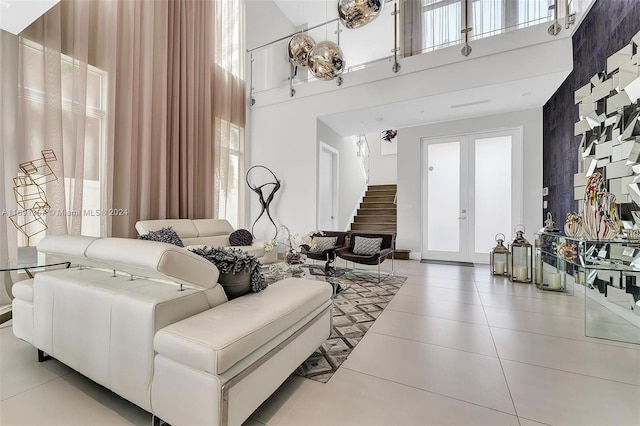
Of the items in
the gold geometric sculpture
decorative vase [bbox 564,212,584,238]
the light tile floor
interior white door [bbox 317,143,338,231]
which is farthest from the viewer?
interior white door [bbox 317,143,338,231]

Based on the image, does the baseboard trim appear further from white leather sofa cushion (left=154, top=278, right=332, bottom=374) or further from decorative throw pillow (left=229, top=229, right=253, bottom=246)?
white leather sofa cushion (left=154, top=278, right=332, bottom=374)

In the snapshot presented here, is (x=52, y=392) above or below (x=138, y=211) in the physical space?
below

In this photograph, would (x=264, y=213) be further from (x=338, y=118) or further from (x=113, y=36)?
(x=113, y=36)

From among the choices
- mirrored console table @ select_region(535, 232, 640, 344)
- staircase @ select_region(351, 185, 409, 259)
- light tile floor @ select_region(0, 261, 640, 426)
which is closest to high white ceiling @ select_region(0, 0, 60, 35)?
light tile floor @ select_region(0, 261, 640, 426)

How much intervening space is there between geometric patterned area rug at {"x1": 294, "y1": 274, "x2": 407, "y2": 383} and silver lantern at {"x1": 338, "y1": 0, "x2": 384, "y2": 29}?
2.91 meters

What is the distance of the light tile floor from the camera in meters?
1.37

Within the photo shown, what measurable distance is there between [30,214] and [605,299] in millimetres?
5956

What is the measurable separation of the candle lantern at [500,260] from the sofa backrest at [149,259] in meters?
4.51

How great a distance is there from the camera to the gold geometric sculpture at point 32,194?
2877 mm

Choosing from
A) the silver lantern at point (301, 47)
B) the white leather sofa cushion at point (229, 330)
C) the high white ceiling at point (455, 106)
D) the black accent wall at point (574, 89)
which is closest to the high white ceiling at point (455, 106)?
the high white ceiling at point (455, 106)

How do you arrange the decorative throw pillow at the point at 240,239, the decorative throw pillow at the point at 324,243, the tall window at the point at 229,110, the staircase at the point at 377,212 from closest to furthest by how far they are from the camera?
the decorative throw pillow at the point at 324,243 < the decorative throw pillow at the point at 240,239 < the tall window at the point at 229,110 < the staircase at the point at 377,212

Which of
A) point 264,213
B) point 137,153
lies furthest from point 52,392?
point 264,213

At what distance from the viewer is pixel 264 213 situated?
6.30 metres

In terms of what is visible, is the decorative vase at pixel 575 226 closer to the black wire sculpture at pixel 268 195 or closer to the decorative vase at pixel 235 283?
the decorative vase at pixel 235 283
